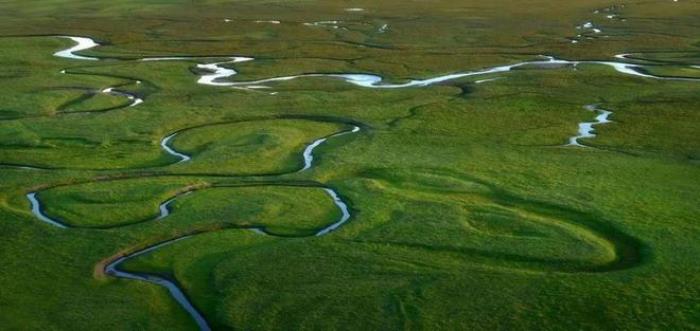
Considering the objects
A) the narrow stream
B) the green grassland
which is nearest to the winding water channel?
the narrow stream

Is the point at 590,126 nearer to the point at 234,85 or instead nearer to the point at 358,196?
the point at 358,196

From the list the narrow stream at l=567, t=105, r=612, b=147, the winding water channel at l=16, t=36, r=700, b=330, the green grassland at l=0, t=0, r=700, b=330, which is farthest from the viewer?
the narrow stream at l=567, t=105, r=612, b=147

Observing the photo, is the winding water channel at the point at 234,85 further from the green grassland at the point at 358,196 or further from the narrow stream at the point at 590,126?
the green grassland at the point at 358,196

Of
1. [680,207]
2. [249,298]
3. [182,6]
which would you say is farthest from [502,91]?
[182,6]

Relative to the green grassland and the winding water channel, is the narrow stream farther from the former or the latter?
the green grassland

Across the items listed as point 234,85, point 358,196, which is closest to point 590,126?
point 358,196

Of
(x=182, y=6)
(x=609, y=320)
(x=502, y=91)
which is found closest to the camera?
(x=609, y=320)

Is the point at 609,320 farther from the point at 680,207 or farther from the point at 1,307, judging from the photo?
the point at 1,307
